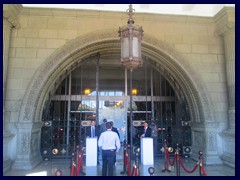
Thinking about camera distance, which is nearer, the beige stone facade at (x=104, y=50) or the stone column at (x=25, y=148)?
the stone column at (x=25, y=148)

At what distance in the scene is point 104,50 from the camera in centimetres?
766

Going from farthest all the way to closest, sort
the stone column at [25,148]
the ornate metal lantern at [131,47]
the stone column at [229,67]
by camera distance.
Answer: the stone column at [229,67] → the stone column at [25,148] → the ornate metal lantern at [131,47]

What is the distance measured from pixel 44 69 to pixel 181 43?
4.13 metres

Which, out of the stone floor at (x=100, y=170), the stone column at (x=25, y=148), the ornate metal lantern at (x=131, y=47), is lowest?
the stone floor at (x=100, y=170)

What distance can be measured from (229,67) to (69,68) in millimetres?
4910

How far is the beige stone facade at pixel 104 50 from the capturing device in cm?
639

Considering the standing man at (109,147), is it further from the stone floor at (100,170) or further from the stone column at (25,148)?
the stone column at (25,148)

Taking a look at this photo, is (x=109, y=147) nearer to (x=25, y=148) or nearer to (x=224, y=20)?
(x=25, y=148)

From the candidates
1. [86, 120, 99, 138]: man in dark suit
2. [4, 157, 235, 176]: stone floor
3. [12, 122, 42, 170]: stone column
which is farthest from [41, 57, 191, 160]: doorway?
[12, 122, 42, 170]: stone column

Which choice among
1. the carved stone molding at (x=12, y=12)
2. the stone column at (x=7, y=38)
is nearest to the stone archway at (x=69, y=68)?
the stone column at (x=7, y=38)

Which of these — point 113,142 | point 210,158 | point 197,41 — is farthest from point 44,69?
point 210,158

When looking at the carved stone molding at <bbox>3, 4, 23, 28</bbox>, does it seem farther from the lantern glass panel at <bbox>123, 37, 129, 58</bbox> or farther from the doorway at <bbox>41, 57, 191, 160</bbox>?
the lantern glass panel at <bbox>123, 37, 129, 58</bbox>

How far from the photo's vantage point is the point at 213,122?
689 cm

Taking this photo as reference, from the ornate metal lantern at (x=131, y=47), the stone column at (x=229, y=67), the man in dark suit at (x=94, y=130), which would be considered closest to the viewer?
the ornate metal lantern at (x=131, y=47)
